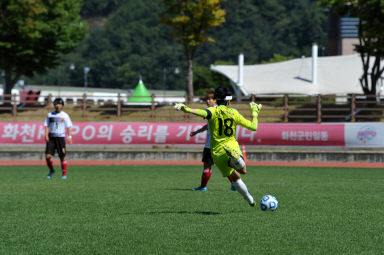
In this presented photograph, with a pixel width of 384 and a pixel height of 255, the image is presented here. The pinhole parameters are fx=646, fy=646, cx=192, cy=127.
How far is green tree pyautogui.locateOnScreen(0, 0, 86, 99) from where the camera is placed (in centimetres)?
4645

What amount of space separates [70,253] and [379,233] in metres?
3.79

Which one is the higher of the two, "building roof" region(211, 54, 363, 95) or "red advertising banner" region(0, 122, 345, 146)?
"building roof" region(211, 54, 363, 95)

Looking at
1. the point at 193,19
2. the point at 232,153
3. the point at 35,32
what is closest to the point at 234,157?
the point at 232,153

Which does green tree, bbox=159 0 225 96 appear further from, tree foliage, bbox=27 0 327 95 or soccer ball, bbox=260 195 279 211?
tree foliage, bbox=27 0 327 95

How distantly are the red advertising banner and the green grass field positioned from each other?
12291 mm

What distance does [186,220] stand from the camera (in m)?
9.28

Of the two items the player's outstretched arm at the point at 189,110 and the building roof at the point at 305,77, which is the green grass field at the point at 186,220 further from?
the building roof at the point at 305,77

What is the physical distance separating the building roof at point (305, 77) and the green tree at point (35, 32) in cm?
2069

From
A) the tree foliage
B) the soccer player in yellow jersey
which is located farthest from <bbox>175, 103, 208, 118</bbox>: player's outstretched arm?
the tree foliage

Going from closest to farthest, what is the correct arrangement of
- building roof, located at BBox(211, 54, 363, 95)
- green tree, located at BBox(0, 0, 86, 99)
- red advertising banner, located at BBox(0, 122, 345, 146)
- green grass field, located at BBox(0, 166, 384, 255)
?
green grass field, located at BBox(0, 166, 384, 255) < red advertising banner, located at BBox(0, 122, 345, 146) < green tree, located at BBox(0, 0, 86, 99) < building roof, located at BBox(211, 54, 363, 95)

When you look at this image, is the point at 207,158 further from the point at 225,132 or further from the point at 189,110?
the point at 189,110

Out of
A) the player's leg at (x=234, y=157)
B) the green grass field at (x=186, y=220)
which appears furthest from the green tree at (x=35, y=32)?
the player's leg at (x=234, y=157)

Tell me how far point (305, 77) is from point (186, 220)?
60555 millimetres

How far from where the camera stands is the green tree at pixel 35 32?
46.4 meters
